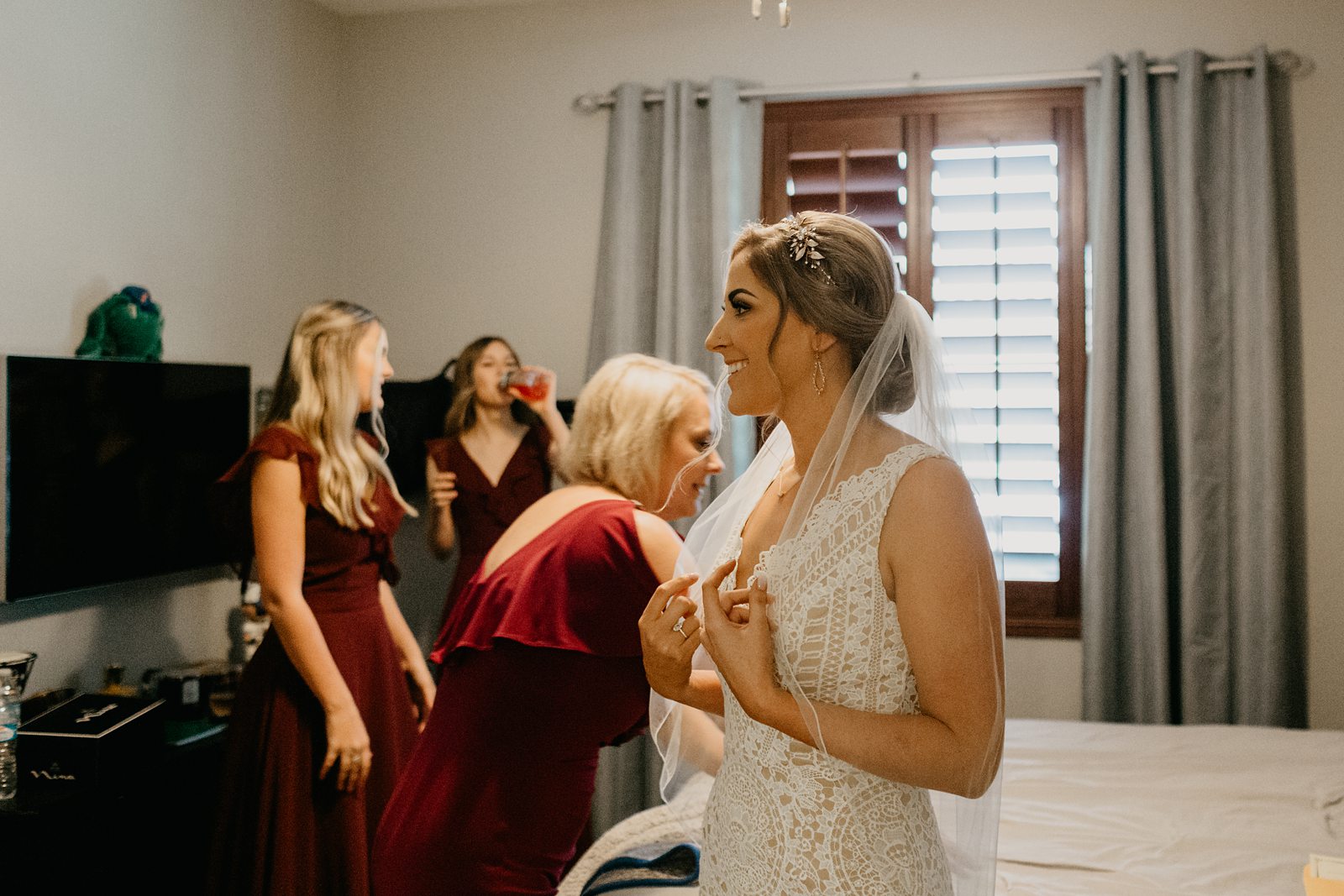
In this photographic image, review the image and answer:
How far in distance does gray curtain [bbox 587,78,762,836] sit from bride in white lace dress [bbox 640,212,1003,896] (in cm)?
224

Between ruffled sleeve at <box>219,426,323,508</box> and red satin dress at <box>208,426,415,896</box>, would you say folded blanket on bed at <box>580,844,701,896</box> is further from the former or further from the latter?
ruffled sleeve at <box>219,426,323,508</box>

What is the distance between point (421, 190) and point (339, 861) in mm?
2516

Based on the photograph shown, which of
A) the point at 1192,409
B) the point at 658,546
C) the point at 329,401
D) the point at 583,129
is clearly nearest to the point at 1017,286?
the point at 1192,409

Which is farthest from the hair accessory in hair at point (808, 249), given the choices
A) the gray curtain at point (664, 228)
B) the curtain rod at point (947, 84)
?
the curtain rod at point (947, 84)

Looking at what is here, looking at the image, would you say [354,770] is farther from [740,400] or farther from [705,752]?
[740,400]

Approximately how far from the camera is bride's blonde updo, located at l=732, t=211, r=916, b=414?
1292 mm

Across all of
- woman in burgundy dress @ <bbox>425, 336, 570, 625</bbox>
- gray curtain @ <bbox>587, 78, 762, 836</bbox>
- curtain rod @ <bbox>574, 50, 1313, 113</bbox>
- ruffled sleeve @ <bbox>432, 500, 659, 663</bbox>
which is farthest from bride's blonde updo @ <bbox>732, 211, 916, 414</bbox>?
curtain rod @ <bbox>574, 50, 1313, 113</bbox>

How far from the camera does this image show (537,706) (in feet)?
5.21

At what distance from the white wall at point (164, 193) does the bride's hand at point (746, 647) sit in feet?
6.58

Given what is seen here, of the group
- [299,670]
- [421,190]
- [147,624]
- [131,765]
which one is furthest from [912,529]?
[421,190]

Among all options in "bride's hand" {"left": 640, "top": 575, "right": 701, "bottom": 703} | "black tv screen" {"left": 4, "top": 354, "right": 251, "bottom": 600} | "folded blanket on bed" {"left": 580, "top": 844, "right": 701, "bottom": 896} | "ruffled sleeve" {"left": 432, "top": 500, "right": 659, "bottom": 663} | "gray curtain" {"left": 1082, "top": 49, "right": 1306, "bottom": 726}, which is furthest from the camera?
"gray curtain" {"left": 1082, "top": 49, "right": 1306, "bottom": 726}

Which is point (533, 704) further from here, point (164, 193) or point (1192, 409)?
point (1192, 409)

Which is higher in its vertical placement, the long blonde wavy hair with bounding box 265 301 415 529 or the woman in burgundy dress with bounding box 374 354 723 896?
the long blonde wavy hair with bounding box 265 301 415 529

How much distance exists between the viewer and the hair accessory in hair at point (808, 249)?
129 cm
